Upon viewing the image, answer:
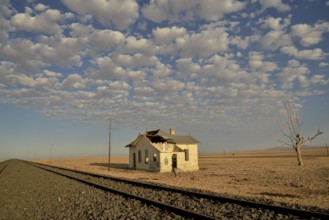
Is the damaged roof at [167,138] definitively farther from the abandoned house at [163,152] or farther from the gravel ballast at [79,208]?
the gravel ballast at [79,208]

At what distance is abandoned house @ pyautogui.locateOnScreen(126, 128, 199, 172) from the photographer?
34.6m

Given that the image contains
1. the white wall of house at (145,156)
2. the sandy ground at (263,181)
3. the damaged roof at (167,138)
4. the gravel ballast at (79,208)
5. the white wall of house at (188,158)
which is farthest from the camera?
the damaged roof at (167,138)

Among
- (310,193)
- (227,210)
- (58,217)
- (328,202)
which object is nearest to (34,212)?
(58,217)

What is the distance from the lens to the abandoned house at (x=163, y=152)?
34.6 metres

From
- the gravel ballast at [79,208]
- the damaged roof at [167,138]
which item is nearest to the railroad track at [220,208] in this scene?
the gravel ballast at [79,208]

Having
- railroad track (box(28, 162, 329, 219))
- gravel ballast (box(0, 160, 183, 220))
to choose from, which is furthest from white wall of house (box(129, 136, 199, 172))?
railroad track (box(28, 162, 329, 219))

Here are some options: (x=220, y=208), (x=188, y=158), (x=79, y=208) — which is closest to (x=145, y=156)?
(x=188, y=158)

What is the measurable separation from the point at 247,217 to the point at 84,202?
7154 mm

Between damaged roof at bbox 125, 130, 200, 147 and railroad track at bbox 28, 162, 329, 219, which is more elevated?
damaged roof at bbox 125, 130, 200, 147

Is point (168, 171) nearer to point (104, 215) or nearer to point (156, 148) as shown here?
point (156, 148)

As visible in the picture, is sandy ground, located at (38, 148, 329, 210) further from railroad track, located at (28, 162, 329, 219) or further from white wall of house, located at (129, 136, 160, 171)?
railroad track, located at (28, 162, 329, 219)

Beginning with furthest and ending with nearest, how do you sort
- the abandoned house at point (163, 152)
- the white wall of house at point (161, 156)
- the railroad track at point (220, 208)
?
the abandoned house at point (163, 152) < the white wall of house at point (161, 156) < the railroad track at point (220, 208)

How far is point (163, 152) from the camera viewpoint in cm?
3431

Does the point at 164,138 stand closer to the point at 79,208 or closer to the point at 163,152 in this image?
the point at 163,152
